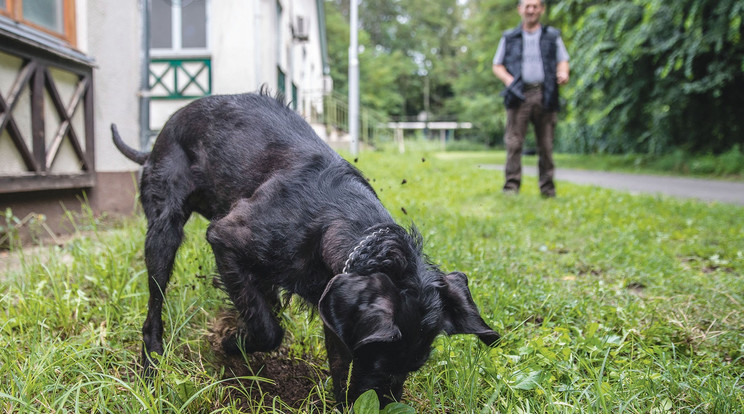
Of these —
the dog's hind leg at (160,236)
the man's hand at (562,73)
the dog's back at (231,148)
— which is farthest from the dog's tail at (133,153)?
the man's hand at (562,73)

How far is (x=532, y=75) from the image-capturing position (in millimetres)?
6805

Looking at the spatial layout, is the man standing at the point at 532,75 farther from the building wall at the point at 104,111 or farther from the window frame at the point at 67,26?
the window frame at the point at 67,26

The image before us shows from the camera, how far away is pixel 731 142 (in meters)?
12.9

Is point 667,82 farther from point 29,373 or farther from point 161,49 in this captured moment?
point 29,373

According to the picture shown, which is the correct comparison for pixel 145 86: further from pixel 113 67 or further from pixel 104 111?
pixel 104 111

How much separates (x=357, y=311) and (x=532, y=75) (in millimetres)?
5947

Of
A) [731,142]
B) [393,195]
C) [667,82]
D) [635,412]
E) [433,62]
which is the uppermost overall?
[433,62]

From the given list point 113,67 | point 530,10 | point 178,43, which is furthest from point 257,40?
point 530,10

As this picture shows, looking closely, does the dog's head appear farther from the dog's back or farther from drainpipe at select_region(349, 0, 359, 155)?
drainpipe at select_region(349, 0, 359, 155)

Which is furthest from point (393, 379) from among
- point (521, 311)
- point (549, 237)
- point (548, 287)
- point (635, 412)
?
point (549, 237)

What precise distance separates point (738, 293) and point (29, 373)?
3.57 meters

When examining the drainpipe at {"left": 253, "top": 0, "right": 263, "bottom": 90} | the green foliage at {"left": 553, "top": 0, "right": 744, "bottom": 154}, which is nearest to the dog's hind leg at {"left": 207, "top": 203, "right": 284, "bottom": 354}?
the drainpipe at {"left": 253, "top": 0, "right": 263, "bottom": 90}

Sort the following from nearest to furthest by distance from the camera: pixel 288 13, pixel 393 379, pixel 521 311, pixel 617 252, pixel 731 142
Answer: pixel 393 379 → pixel 521 311 → pixel 617 252 → pixel 731 142 → pixel 288 13

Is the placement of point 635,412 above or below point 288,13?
below
